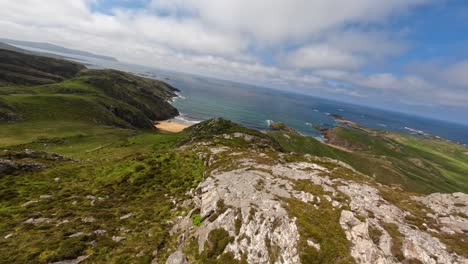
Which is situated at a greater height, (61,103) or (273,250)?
(273,250)

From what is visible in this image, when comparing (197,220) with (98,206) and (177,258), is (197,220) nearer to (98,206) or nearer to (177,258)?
(177,258)

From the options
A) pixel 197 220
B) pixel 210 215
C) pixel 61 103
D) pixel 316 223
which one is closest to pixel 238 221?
pixel 210 215

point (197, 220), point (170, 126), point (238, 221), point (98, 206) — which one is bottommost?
point (170, 126)

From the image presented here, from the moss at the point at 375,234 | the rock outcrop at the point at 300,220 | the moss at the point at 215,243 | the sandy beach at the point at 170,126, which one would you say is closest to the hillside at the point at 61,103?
the sandy beach at the point at 170,126

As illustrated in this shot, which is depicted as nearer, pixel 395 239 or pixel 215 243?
pixel 395 239

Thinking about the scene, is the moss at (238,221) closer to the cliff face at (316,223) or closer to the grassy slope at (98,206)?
the cliff face at (316,223)

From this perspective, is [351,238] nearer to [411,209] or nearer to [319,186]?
[319,186]

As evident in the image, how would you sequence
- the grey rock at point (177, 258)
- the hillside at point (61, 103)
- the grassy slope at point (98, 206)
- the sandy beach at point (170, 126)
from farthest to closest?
the sandy beach at point (170, 126) → the hillside at point (61, 103) → the grey rock at point (177, 258) → the grassy slope at point (98, 206)

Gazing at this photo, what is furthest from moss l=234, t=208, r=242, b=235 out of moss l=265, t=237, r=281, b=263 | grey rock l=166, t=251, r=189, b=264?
grey rock l=166, t=251, r=189, b=264
